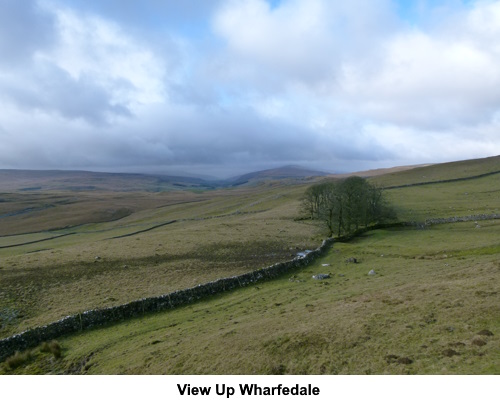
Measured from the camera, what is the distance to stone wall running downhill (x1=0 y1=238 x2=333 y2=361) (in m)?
20.5

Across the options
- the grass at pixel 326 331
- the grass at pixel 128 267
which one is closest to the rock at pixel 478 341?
the grass at pixel 326 331

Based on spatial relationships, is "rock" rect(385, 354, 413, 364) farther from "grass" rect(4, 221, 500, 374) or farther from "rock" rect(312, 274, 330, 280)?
"rock" rect(312, 274, 330, 280)

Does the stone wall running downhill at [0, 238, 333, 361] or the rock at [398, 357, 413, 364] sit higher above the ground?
the rock at [398, 357, 413, 364]

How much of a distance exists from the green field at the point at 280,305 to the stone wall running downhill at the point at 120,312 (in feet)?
3.13

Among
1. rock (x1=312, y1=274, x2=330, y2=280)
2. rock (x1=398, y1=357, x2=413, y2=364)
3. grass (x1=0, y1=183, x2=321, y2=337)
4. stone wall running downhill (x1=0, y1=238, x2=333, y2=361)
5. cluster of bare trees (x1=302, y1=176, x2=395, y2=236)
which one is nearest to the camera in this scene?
rock (x1=398, y1=357, x2=413, y2=364)

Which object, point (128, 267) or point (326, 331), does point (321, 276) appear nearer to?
point (326, 331)

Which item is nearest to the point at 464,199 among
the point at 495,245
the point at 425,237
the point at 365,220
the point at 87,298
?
the point at 365,220

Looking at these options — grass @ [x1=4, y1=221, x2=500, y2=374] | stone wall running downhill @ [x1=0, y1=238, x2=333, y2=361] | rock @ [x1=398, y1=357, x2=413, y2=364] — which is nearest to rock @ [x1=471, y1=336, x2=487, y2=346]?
grass @ [x1=4, y1=221, x2=500, y2=374]

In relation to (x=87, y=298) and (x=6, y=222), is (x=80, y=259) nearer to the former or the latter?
(x=87, y=298)

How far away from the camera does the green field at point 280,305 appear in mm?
13414

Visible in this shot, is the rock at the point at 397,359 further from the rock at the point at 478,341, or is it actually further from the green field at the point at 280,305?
the rock at the point at 478,341

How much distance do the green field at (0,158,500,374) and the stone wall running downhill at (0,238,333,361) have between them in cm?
96

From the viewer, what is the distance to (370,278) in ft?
91.1

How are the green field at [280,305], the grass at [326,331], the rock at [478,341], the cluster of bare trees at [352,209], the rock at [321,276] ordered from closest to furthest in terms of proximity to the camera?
1. the rock at [478,341]
2. the grass at [326,331]
3. the green field at [280,305]
4. the rock at [321,276]
5. the cluster of bare trees at [352,209]
